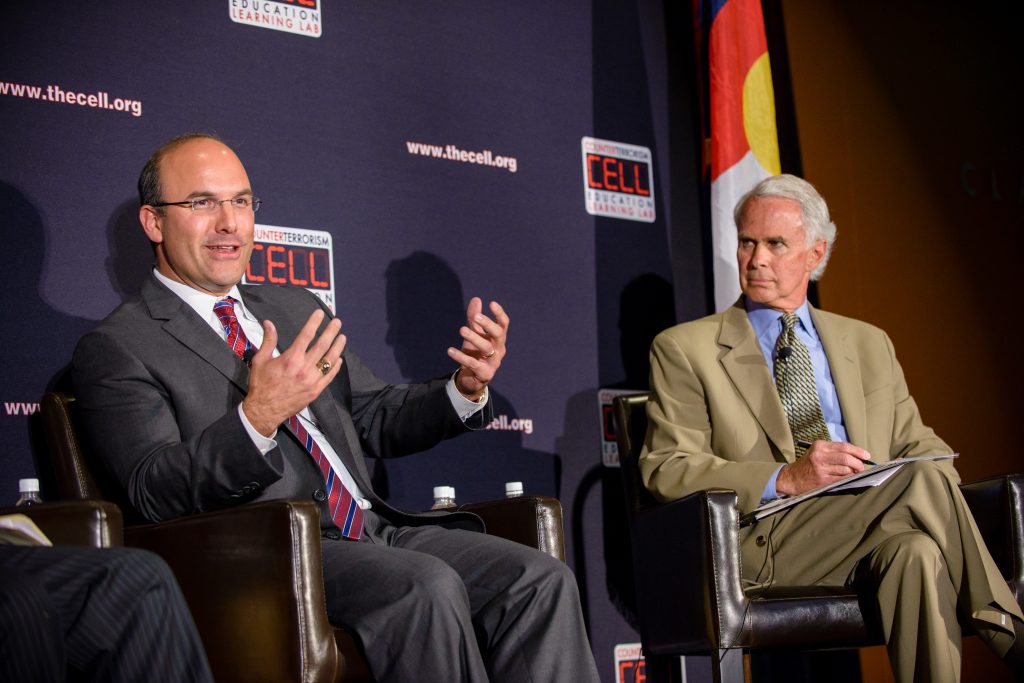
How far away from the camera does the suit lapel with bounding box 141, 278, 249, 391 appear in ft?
8.48

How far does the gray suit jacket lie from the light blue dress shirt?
114cm

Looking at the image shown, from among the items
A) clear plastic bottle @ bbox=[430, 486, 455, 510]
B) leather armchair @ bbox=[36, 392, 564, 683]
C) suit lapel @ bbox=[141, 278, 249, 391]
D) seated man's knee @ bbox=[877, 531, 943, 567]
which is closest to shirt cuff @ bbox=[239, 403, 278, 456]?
leather armchair @ bbox=[36, 392, 564, 683]

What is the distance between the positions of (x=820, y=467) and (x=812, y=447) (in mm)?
59

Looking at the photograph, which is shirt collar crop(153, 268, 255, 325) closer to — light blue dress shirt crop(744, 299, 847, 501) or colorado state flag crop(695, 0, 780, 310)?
light blue dress shirt crop(744, 299, 847, 501)

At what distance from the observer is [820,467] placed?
115 inches

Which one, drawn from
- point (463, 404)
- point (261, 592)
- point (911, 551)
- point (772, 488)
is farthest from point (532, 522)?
point (911, 551)

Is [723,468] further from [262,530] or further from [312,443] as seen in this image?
[262,530]

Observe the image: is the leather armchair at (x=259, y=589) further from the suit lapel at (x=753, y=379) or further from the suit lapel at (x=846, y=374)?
the suit lapel at (x=846, y=374)

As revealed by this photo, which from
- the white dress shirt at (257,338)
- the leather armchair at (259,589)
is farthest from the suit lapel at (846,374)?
the leather armchair at (259,589)

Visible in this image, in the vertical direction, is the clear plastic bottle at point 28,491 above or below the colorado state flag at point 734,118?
below

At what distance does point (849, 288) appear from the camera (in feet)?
14.9

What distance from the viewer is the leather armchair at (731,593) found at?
275 cm

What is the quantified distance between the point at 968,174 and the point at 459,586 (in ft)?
11.8

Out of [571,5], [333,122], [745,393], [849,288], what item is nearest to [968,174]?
[849,288]
